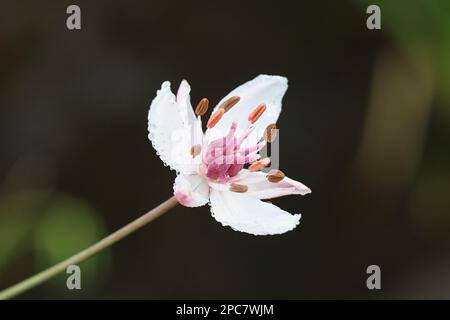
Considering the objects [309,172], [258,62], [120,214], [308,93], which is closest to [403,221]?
[309,172]

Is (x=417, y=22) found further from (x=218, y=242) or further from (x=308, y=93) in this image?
(x=218, y=242)

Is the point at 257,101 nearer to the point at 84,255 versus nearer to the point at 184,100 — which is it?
the point at 184,100

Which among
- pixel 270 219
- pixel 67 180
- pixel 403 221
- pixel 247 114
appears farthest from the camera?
pixel 403 221

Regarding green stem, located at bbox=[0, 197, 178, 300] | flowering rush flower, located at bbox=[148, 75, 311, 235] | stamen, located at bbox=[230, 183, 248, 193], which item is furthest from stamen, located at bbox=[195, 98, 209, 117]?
green stem, located at bbox=[0, 197, 178, 300]

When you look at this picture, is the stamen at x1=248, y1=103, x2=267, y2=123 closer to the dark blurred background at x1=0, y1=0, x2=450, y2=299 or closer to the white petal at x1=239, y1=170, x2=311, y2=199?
the white petal at x1=239, y1=170, x2=311, y2=199

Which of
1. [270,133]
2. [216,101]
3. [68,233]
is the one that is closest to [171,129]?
[270,133]

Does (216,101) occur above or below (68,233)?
above
